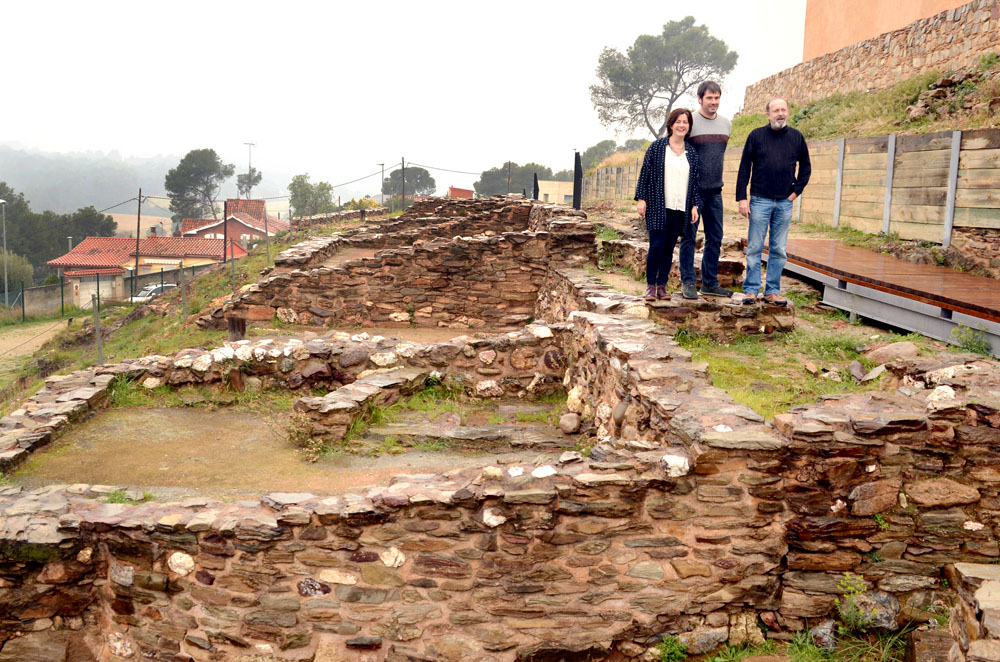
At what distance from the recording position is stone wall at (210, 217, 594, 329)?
11.8 metres

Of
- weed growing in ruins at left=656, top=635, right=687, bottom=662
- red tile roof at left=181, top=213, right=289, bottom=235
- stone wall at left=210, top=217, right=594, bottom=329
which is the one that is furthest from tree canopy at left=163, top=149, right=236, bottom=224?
weed growing in ruins at left=656, top=635, right=687, bottom=662

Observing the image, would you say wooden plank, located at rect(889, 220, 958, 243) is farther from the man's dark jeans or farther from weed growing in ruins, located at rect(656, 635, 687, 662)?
weed growing in ruins, located at rect(656, 635, 687, 662)

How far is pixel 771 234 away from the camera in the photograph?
275 inches

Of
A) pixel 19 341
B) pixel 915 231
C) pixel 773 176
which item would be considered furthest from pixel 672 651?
pixel 19 341

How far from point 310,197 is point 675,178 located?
55.7 meters

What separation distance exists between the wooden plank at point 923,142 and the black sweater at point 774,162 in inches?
212

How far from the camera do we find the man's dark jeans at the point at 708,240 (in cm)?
689

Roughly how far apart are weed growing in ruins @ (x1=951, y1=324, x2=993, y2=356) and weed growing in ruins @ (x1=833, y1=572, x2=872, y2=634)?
3207 mm

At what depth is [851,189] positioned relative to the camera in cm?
1334

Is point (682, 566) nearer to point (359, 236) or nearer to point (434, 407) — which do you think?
point (434, 407)

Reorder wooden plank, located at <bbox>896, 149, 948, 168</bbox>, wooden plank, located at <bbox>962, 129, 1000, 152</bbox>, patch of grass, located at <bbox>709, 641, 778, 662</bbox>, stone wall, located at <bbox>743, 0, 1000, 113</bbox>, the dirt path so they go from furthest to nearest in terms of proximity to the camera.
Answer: the dirt path → stone wall, located at <bbox>743, 0, 1000, 113</bbox> → wooden plank, located at <bbox>896, 149, 948, 168</bbox> → wooden plank, located at <bbox>962, 129, 1000, 152</bbox> → patch of grass, located at <bbox>709, 641, 778, 662</bbox>

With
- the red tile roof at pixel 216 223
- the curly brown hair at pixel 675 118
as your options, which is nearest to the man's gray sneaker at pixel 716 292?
the curly brown hair at pixel 675 118

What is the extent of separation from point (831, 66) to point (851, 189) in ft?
44.1

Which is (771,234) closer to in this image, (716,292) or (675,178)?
(716,292)
